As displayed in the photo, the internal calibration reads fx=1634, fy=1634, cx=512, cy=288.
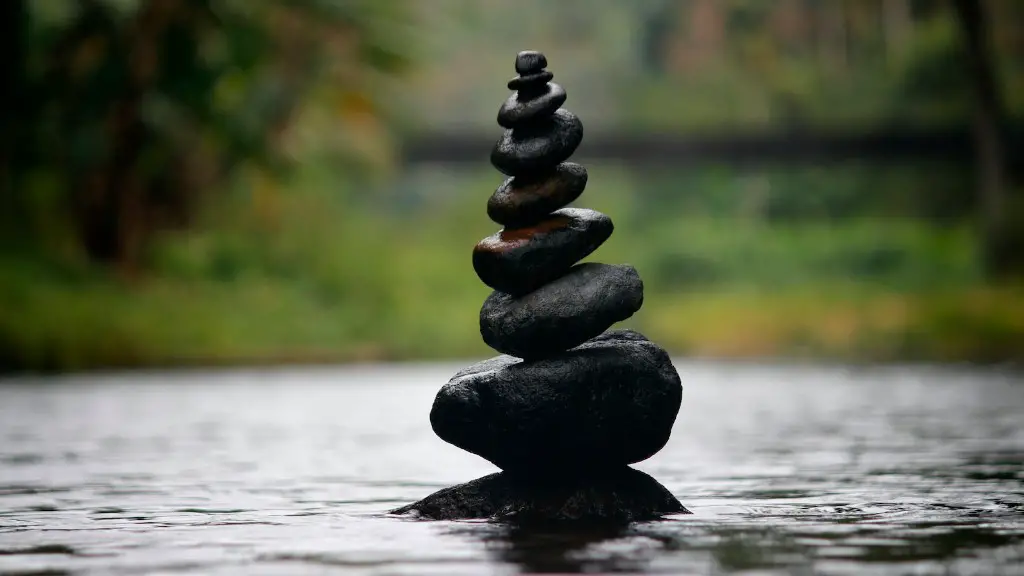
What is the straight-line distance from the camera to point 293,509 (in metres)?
13.6

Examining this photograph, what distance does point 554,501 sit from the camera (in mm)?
12578

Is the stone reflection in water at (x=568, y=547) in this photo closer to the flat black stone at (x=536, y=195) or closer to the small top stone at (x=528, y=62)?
the flat black stone at (x=536, y=195)

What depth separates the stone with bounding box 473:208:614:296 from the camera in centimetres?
1295

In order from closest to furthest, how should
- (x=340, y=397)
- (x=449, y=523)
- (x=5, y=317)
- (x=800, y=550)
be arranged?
(x=800, y=550) → (x=449, y=523) → (x=340, y=397) → (x=5, y=317)

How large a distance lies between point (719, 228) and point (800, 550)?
5300cm

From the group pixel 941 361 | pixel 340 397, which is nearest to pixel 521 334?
pixel 340 397

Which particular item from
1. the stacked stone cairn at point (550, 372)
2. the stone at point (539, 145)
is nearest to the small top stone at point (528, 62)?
the stacked stone cairn at point (550, 372)

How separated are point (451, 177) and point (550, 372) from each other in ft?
189

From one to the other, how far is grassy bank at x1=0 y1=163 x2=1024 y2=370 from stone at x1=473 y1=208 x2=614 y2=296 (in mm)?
30652

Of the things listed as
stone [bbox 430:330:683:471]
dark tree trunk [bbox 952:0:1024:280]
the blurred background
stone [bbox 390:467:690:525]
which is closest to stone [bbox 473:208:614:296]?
stone [bbox 430:330:683:471]

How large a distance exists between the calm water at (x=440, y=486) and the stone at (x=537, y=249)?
2.11 m

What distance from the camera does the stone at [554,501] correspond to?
12.5m

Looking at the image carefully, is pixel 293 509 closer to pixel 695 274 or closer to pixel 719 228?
pixel 695 274

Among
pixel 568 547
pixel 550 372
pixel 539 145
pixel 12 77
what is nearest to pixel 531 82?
pixel 539 145
